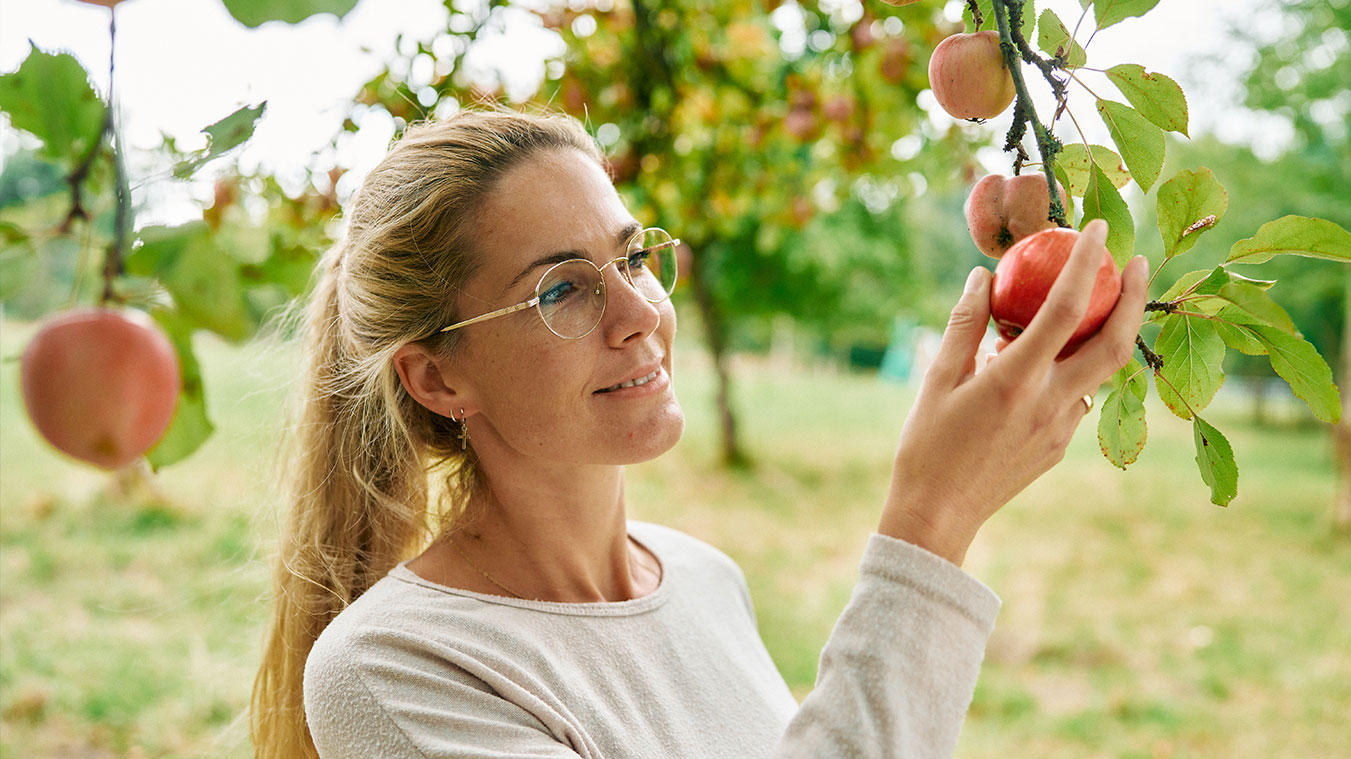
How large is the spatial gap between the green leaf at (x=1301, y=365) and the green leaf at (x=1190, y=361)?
3cm

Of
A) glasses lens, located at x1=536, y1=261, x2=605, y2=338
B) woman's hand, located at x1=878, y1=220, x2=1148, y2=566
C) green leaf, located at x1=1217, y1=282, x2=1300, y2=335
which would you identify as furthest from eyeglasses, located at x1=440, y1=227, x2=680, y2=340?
green leaf, located at x1=1217, y1=282, x2=1300, y2=335

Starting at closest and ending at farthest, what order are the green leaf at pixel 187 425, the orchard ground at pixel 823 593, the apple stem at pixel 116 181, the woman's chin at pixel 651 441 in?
the apple stem at pixel 116 181 → the green leaf at pixel 187 425 → the woman's chin at pixel 651 441 → the orchard ground at pixel 823 593

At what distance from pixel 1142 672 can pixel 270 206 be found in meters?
3.75

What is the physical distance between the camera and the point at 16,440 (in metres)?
6.04

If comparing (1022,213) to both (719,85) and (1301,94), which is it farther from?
(1301,94)

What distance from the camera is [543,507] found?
1.21 metres

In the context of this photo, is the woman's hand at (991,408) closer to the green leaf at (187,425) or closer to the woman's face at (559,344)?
the woman's face at (559,344)

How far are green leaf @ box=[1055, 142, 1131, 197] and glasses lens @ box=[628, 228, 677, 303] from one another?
0.53 metres

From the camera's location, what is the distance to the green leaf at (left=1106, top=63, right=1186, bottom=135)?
644mm

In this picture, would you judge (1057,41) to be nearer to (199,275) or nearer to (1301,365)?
(1301,365)

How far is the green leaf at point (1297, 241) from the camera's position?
0.61 m

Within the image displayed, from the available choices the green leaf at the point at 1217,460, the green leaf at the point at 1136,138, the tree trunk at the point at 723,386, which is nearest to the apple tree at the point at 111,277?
the green leaf at the point at 1136,138

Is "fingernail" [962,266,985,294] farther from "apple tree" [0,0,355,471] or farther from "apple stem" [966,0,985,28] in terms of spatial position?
"apple tree" [0,0,355,471]

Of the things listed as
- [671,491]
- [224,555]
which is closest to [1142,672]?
[671,491]
